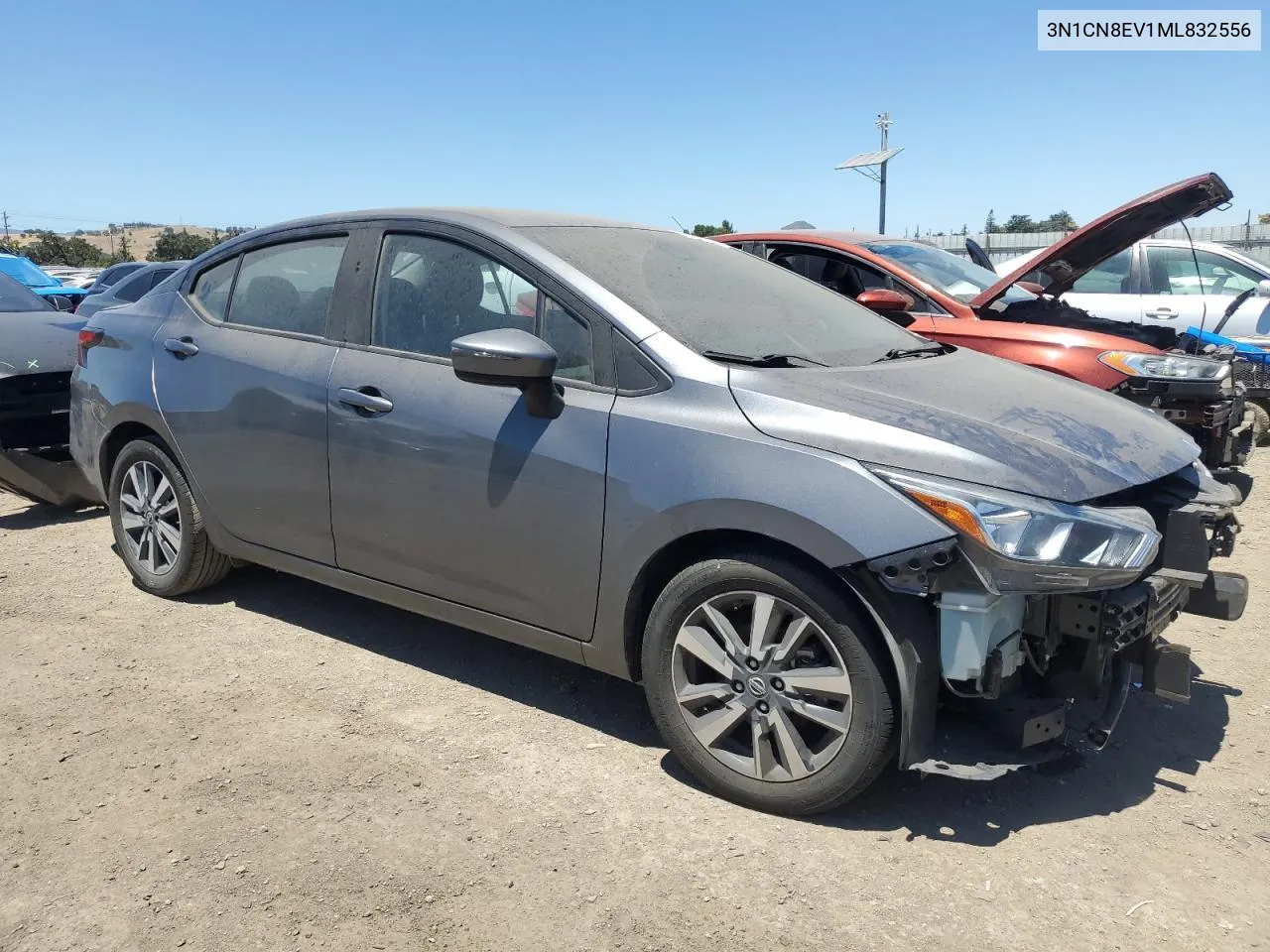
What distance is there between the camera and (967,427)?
2.79m

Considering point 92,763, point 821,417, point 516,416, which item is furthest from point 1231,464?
point 92,763

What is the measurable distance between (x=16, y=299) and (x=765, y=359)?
5.93m

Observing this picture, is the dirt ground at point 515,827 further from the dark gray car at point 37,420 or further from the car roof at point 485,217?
the dark gray car at point 37,420

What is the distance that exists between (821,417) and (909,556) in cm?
47

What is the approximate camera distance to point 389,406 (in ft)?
11.6

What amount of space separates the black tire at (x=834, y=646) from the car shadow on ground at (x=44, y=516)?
470 centimetres

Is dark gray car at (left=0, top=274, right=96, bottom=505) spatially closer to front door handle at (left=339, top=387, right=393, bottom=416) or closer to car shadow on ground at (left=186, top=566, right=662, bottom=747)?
car shadow on ground at (left=186, top=566, right=662, bottom=747)

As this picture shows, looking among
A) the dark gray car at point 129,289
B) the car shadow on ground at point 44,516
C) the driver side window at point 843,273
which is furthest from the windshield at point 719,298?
the dark gray car at point 129,289

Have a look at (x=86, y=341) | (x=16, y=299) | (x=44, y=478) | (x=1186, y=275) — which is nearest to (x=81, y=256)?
(x=16, y=299)

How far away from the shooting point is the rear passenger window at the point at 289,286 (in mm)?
3926

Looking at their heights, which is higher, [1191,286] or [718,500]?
[1191,286]

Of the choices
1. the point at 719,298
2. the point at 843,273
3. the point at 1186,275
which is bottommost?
the point at 719,298

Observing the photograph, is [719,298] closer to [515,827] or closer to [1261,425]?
[515,827]

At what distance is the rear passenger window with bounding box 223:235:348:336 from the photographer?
393 cm
